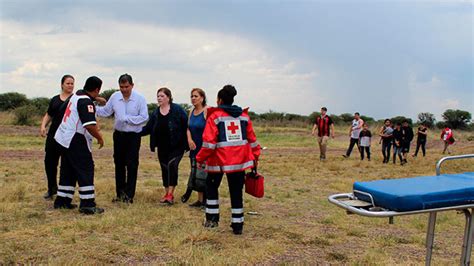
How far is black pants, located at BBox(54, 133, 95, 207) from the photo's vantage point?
6430mm

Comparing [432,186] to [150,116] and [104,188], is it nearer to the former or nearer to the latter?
[150,116]

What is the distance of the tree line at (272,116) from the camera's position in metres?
31.6

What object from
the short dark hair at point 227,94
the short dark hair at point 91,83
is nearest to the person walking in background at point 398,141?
the short dark hair at point 227,94

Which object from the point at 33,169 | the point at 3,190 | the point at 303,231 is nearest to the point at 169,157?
the point at 303,231

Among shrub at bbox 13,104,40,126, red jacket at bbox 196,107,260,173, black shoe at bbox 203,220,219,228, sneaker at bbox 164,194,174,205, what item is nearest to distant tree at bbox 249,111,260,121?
shrub at bbox 13,104,40,126

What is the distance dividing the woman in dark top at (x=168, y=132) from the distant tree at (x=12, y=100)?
144 feet

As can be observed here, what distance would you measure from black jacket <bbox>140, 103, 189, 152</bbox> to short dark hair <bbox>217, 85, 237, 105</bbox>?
1.73 metres

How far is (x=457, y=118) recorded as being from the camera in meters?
60.7

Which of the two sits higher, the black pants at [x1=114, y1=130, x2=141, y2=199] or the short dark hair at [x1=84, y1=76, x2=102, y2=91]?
the short dark hair at [x1=84, y1=76, x2=102, y2=91]

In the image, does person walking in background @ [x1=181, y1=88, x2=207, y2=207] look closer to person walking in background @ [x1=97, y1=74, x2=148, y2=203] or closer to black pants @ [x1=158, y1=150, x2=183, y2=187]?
black pants @ [x1=158, y1=150, x2=183, y2=187]

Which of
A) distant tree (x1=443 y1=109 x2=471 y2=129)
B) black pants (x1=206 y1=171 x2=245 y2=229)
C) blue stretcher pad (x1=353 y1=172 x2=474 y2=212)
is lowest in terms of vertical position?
black pants (x1=206 y1=171 x2=245 y2=229)

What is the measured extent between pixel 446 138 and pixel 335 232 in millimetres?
18765

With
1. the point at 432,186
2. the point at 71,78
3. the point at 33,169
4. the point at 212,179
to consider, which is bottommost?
the point at 33,169

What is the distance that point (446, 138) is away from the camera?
887 inches
